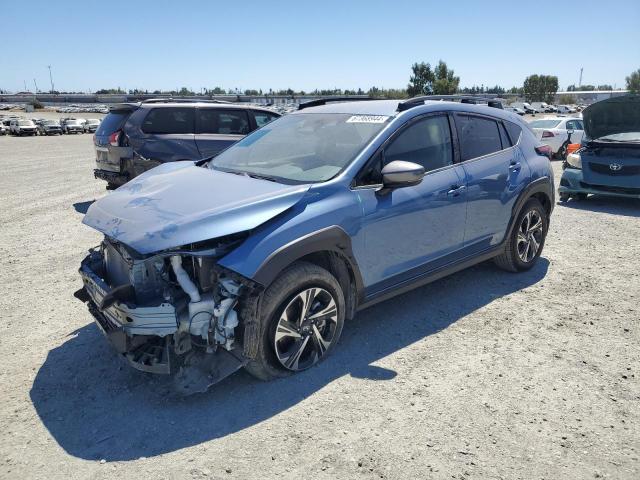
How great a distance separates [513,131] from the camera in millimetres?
5180

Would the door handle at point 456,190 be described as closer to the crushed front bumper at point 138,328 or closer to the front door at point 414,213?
the front door at point 414,213

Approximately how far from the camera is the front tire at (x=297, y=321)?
10.3 ft

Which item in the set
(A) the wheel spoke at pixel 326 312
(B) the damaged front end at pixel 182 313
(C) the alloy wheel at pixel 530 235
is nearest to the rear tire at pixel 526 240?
(C) the alloy wheel at pixel 530 235

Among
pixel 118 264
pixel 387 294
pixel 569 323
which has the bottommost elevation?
pixel 569 323

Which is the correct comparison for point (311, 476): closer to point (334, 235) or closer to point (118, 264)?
point (334, 235)

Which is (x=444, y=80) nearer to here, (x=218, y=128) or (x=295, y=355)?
(x=218, y=128)

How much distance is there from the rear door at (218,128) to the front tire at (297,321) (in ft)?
19.4

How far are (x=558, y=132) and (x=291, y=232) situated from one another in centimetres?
1569

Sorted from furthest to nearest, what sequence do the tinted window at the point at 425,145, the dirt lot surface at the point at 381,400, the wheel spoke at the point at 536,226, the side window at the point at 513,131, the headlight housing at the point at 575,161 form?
the headlight housing at the point at 575,161 < the wheel spoke at the point at 536,226 < the side window at the point at 513,131 < the tinted window at the point at 425,145 < the dirt lot surface at the point at 381,400

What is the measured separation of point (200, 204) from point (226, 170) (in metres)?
0.99

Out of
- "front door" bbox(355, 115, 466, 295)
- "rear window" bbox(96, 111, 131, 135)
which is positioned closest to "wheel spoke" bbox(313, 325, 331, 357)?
"front door" bbox(355, 115, 466, 295)

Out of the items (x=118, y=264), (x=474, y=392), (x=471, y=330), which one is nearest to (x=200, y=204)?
(x=118, y=264)

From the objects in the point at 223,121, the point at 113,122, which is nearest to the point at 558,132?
the point at 223,121

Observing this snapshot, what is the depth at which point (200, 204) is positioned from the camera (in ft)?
10.5
